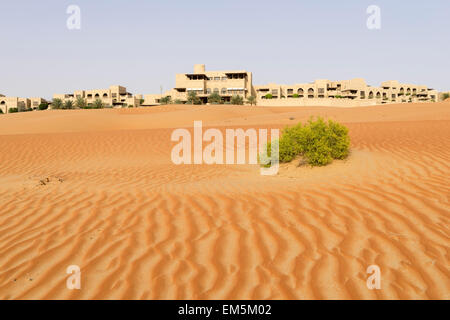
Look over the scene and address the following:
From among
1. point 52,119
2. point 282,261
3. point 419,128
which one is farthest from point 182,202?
point 52,119

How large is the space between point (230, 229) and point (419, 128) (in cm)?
1083

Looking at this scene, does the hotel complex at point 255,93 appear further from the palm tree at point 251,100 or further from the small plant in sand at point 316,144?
the small plant in sand at point 316,144

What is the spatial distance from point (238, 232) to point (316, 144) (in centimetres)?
438

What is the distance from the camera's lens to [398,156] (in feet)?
25.2

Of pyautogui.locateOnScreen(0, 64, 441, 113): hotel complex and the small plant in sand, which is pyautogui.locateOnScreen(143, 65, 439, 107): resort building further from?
the small plant in sand

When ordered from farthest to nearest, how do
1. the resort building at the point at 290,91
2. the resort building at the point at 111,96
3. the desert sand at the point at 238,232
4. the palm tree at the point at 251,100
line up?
the resort building at the point at 111,96 < the resort building at the point at 290,91 < the palm tree at the point at 251,100 < the desert sand at the point at 238,232

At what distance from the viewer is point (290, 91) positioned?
7019 cm

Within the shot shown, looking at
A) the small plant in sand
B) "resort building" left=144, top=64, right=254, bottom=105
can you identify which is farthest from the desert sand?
"resort building" left=144, top=64, right=254, bottom=105

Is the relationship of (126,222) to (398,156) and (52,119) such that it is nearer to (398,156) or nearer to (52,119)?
(398,156)

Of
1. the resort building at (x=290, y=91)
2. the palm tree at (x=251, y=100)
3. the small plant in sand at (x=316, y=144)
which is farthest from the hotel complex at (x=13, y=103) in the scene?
the small plant in sand at (x=316, y=144)

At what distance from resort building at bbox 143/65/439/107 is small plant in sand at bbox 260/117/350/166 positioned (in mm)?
43572

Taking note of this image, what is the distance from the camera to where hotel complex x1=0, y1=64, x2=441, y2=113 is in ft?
174

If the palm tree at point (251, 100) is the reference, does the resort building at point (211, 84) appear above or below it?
above

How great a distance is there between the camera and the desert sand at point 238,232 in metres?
2.76
